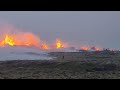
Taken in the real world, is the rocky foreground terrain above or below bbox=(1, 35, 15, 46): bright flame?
below

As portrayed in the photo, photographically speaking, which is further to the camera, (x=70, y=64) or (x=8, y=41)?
(x=70, y=64)

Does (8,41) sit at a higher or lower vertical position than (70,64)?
higher

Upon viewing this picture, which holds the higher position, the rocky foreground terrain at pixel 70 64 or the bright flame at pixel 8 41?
the bright flame at pixel 8 41

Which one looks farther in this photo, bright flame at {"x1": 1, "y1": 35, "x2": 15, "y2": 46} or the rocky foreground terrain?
the rocky foreground terrain

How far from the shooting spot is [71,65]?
333 inches

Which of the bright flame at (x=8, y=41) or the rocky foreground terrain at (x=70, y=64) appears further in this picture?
the rocky foreground terrain at (x=70, y=64)
